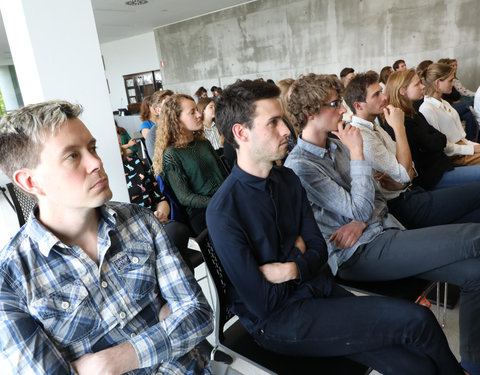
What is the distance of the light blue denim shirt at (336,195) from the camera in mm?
1641

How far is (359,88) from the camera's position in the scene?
7.82 ft

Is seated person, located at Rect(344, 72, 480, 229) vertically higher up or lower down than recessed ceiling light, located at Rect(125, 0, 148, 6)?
lower down

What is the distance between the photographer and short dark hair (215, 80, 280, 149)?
4.67 ft

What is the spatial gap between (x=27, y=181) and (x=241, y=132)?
767 mm

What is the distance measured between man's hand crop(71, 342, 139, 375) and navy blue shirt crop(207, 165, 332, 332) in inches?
15.8

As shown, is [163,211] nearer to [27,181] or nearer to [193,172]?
[193,172]

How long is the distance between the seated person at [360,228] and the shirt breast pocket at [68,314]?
3.47 feet

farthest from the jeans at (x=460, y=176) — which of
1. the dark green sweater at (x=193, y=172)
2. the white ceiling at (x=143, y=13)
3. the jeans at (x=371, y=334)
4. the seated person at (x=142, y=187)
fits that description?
the white ceiling at (x=143, y=13)

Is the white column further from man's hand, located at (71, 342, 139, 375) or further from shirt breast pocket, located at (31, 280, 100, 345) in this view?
man's hand, located at (71, 342, 139, 375)

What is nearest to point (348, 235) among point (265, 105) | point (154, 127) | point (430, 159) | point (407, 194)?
point (265, 105)

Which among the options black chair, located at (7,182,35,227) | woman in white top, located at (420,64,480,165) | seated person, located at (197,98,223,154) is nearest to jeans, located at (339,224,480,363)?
woman in white top, located at (420,64,480,165)

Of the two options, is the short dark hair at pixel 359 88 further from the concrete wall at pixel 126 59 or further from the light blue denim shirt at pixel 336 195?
the concrete wall at pixel 126 59

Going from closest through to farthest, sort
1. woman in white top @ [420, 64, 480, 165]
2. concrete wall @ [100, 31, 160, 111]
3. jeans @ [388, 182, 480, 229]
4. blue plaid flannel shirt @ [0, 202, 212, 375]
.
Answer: blue plaid flannel shirt @ [0, 202, 212, 375]
jeans @ [388, 182, 480, 229]
woman in white top @ [420, 64, 480, 165]
concrete wall @ [100, 31, 160, 111]

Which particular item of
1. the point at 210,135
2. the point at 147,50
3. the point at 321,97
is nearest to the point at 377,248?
the point at 321,97
